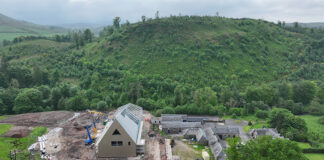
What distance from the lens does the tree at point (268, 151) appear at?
23.6m

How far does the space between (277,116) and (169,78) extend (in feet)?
114

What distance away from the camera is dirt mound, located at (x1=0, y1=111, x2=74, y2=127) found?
47.3m

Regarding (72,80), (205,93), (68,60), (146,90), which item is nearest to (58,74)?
(72,80)

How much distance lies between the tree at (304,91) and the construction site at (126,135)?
29715mm

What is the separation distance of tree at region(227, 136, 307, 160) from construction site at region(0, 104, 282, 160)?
9.61 m

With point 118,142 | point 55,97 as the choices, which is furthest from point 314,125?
point 55,97

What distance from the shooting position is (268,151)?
78.5 ft

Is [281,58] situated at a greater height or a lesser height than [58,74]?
greater

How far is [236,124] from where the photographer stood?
5194 cm

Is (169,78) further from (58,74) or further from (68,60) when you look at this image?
(68,60)

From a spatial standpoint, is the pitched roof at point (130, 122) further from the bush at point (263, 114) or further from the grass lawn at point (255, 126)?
the bush at point (263, 114)

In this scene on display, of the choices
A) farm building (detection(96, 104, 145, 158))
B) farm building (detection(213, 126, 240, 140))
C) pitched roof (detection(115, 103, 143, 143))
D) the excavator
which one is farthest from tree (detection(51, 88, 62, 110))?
farm building (detection(213, 126, 240, 140))

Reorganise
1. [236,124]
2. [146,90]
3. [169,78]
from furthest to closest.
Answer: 1. [169,78]
2. [146,90]
3. [236,124]

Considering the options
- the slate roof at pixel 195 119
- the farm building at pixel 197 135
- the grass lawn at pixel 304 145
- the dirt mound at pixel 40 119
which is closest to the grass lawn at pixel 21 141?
the dirt mound at pixel 40 119
